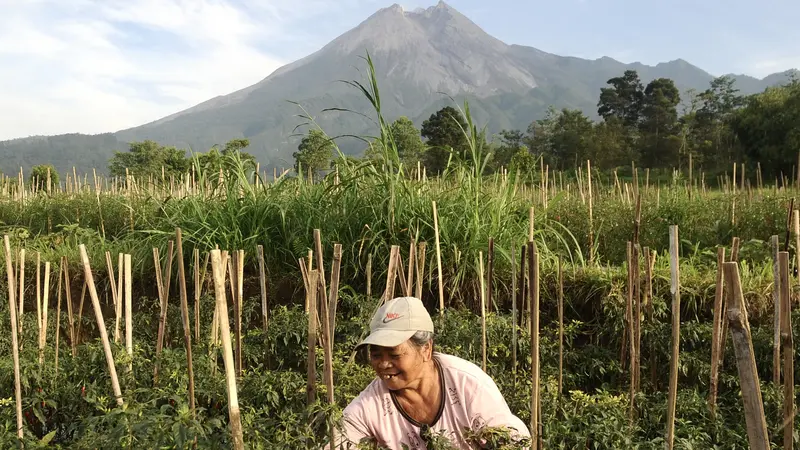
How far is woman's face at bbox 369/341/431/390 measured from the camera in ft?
6.65

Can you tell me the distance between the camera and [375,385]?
2.16 meters

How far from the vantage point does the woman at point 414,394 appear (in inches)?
79.1

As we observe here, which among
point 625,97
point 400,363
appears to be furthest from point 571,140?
point 400,363

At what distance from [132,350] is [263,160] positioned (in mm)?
196839

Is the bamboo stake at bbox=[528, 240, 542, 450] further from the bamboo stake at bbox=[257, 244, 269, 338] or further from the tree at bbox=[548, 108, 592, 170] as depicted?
the tree at bbox=[548, 108, 592, 170]

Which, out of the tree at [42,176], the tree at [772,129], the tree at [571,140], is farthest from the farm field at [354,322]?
the tree at [571,140]

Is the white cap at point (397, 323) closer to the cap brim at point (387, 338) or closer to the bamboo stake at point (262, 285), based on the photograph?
the cap brim at point (387, 338)

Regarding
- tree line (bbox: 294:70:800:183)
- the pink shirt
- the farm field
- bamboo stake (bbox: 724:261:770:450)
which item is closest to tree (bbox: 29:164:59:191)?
tree line (bbox: 294:70:800:183)

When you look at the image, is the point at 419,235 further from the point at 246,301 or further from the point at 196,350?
the point at 196,350

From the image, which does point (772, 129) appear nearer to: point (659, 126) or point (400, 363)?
point (659, 126)

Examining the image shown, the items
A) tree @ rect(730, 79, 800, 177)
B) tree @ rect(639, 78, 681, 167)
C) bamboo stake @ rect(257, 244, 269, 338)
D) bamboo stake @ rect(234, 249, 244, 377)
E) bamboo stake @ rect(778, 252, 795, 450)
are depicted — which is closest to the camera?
bamboo stake @ rect(778, 252, 795, 450)

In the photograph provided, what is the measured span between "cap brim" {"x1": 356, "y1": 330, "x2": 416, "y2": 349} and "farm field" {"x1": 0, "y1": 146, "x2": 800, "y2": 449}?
6.4 inches

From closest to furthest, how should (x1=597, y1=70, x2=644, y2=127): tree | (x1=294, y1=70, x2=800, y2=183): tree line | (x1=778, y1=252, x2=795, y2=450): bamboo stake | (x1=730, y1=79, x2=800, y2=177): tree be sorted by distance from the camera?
(x1=778, y1=252, x2=795, y2=450): bamboo stake
(x1=730, y1=79, x2=800, y2=177): tree
(x1=294, y1=70, x2=800, y2=183): tree line
(x1=597, y1=70, x2=644, y2=127): tree

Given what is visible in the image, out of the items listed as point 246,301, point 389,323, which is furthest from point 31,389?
point 389,323
